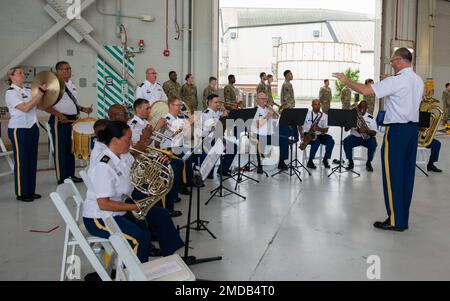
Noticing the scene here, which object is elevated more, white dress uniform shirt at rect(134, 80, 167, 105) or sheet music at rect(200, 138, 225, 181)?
white dress uniform shirt at rect(134, 80, 167, 105)

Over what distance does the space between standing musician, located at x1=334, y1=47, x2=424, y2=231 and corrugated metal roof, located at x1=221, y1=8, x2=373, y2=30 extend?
31371mm

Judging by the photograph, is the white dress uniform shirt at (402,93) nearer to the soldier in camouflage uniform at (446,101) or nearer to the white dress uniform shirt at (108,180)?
the white dress uniform shirt at (108,180)

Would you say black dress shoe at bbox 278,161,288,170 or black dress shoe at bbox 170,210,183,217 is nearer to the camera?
black dress shoe at bbox 170,210,183,217

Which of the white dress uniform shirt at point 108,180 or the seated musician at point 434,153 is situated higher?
the white dress uniform shirt at point 108,180

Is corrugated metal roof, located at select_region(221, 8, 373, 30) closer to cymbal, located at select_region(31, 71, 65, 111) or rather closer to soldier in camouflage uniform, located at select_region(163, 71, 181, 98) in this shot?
soldier in camouflage uniform, located at select_region(163, 71, 181, 98)

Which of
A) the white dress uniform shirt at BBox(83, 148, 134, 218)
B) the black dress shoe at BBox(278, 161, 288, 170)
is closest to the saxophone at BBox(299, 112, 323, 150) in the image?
the black dress shoe at BBox(278, 161, 288, 170)

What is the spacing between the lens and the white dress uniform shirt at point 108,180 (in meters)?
2.92

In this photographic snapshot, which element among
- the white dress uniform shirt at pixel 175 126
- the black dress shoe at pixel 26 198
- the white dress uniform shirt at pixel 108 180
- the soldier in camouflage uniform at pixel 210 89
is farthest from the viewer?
the soldier in camouflage uniform at pixel 210 89

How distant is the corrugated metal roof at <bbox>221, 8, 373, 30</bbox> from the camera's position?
35031 mm

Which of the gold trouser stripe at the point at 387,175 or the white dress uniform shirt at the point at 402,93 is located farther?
the gold trouser stripe at the point at 387,175


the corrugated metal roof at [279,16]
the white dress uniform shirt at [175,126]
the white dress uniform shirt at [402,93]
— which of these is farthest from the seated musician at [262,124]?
the corrugated metal roof at [279,16]

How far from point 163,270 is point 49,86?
3.69 meters

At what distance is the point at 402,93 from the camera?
14.4 feet

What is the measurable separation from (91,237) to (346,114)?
5.11m
